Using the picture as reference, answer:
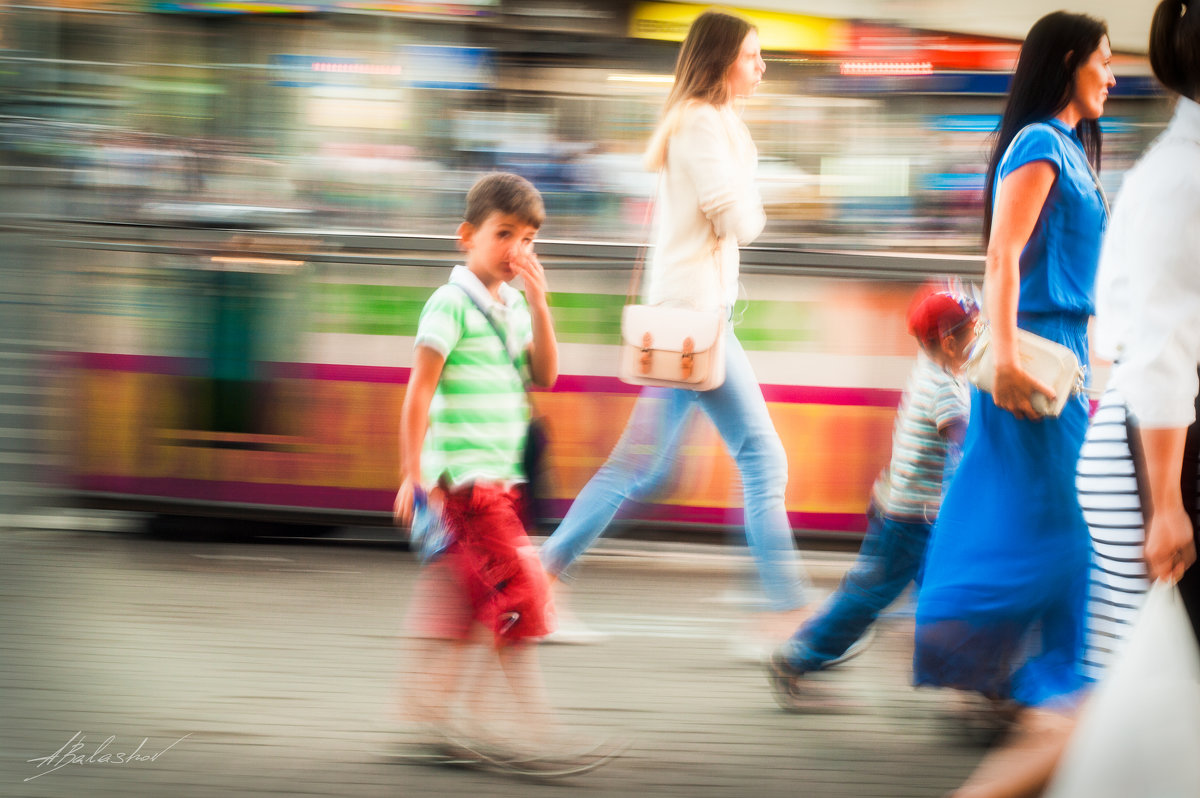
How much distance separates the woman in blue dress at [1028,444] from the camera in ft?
9.34

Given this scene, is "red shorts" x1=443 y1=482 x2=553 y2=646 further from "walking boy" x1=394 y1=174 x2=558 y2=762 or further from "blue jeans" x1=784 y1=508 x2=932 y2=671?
"blue jeans" x1=784 y1=508 x2=932 y2=671

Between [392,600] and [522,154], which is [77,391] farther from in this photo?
[522,154]

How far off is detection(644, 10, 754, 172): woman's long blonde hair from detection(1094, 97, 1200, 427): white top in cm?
187

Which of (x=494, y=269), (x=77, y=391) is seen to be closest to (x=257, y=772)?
(x=494, y=269)

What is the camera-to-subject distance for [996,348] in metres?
2.87

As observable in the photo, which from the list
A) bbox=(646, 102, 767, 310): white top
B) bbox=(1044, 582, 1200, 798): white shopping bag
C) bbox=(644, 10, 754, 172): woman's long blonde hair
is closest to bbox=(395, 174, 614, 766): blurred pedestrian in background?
bbox=(646, 102, 767, 310): white top

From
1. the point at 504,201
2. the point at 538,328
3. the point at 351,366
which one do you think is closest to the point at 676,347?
the point at 538,328

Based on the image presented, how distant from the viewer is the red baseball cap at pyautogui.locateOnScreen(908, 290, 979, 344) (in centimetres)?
384

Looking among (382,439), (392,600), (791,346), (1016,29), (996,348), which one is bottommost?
(392,600)

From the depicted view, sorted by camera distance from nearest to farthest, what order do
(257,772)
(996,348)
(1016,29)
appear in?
(996,348), (257,772), (1016,29)

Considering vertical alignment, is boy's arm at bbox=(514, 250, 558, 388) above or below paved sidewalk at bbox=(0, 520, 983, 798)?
above

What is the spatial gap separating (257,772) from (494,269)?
53.5 inches

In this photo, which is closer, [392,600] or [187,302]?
[392,600]

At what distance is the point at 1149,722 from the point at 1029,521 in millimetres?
761
